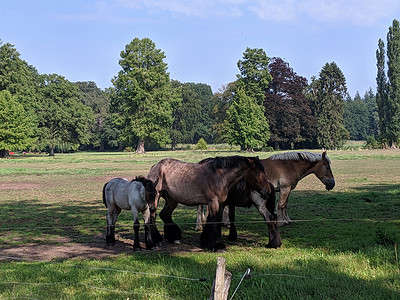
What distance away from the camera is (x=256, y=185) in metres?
8.76

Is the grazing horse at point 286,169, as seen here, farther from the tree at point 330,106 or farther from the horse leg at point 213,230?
the tree at point 330,106

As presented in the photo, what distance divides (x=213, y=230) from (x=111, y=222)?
257cm

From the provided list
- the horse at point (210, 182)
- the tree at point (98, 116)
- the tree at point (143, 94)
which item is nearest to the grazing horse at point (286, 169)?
the horse at point (210, 182)

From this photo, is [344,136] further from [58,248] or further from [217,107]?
[58,248]

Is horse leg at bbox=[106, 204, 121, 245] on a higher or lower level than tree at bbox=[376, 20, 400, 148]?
lower

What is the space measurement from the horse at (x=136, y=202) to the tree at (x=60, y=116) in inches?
2578

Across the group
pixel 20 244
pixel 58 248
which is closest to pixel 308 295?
pixel 58 248

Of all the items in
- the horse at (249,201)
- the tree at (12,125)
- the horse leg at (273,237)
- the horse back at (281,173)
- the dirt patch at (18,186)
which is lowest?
the dirt patch at (18,186)

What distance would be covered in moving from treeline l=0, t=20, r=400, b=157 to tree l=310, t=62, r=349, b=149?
0.20 m

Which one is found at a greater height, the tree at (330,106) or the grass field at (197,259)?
the tree at (330,106)

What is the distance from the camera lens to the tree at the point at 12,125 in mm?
61656

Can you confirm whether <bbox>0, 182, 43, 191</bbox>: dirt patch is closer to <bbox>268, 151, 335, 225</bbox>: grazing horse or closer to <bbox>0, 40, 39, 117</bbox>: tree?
<bbox>268, 151, 335, 225</bbox>: grazing horse

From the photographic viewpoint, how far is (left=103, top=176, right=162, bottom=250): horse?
342 inches

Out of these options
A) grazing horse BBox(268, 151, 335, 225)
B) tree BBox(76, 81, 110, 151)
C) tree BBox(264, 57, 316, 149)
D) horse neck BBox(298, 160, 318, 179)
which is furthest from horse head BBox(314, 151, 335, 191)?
tree BBox(76, 81, 110, 151)
